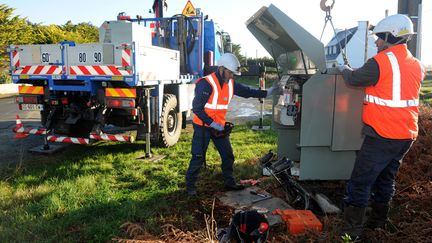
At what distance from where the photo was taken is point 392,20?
3145 mm

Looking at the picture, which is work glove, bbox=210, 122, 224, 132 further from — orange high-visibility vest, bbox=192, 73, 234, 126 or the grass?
the grass

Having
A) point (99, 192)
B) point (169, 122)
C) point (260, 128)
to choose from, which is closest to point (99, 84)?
point (169, 122)

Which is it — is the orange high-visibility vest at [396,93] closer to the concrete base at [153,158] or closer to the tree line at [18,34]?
the concrete base at [153,158]

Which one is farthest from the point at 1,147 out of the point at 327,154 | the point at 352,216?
the point at 352,216

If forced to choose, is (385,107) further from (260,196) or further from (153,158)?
(153,158)

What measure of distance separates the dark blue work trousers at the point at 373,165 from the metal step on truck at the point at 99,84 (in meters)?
3.48

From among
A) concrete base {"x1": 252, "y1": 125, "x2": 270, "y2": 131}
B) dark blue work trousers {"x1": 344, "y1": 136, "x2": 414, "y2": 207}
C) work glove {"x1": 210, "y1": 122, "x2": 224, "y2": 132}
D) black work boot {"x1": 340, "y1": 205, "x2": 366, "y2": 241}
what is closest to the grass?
work glove {"x1": 210, "y1": 122, "x2": 224, "y2": 132}

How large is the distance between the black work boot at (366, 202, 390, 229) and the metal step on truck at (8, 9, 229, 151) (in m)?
3.64

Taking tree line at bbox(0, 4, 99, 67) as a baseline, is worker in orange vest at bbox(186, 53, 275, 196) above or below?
below

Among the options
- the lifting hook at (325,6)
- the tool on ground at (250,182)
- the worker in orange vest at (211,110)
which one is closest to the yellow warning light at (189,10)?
the worker in orange vest at (211,110)

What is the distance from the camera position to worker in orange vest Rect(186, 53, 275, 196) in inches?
168

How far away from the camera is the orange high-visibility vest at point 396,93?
3.03 m

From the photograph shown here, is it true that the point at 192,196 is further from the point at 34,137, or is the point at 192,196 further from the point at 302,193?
the point at 34,137

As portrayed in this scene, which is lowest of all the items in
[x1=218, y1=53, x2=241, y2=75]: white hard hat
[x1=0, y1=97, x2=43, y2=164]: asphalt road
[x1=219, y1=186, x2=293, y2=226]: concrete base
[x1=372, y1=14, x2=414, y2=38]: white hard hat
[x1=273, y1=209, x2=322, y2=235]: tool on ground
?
[x1=219, y1=186, x2=293, y2=226]: concrete base
